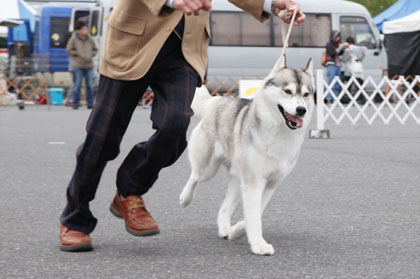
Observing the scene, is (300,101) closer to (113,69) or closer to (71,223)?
(113,69)

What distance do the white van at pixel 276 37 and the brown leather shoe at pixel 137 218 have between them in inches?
743

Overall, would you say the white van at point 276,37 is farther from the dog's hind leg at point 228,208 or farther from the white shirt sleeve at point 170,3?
the white shirt sleeve at point 170,3

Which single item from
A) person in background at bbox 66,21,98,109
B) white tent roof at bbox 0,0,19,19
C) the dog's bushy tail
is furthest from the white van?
the dog's bushy tail

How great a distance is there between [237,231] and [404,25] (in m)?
21.1

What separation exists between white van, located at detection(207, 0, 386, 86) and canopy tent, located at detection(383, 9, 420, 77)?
136 centimetres

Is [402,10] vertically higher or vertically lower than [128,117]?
lower

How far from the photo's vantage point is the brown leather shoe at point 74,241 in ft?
13.5

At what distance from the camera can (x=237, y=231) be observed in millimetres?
4500

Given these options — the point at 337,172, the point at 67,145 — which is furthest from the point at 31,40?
the point at 337,172

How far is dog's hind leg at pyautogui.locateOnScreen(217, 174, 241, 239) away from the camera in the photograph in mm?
4617

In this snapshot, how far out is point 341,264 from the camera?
3.95m

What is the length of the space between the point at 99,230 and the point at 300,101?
145cm

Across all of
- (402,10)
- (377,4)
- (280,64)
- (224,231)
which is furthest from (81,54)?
(377,4)

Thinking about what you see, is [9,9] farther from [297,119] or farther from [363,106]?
[297,119]
